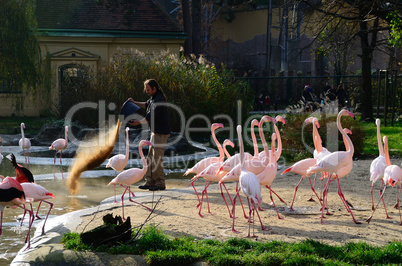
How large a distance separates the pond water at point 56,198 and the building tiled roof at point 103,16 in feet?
42.6

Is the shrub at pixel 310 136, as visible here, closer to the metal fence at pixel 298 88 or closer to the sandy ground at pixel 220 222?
the sandy ground at pixel 220 222

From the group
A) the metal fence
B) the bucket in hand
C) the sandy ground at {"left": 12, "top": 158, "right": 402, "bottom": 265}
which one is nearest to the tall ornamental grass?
the metal fence

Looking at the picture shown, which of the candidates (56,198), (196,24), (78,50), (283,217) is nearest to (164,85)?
(78,50)

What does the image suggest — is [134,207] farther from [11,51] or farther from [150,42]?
[150,42]

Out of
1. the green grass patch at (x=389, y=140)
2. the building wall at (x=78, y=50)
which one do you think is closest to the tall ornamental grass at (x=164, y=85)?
the green grass patch at (x=389, y=140)

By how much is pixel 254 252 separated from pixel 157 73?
43.9 feet

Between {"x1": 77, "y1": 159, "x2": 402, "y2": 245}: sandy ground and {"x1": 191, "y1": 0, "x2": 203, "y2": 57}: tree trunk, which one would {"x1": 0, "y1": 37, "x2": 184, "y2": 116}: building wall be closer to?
{"x1": 191, "y1": 0, "x2": 203, "y2": 57}: tree trunk

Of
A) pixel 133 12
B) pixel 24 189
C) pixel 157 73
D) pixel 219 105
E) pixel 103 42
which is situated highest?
pixel 133 12

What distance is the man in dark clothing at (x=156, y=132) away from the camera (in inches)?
363

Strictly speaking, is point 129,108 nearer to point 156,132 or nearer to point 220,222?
point 156,132

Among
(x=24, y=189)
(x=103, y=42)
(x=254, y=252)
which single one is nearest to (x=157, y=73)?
(x=103, y=42)

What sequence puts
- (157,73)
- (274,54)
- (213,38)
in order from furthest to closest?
(213,38) < (274,54) < (157,73)

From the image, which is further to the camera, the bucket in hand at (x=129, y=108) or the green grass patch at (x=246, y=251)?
the bucket in hand at (x=129, y=108)

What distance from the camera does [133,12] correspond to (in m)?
26.0
